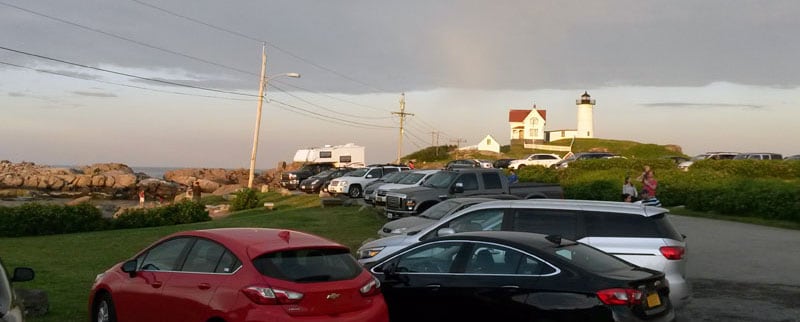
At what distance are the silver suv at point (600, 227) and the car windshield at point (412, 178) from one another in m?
16.8

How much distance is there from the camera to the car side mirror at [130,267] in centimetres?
799

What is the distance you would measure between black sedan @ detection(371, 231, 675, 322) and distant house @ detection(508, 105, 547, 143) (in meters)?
99.6

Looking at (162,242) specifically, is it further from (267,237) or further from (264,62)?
(264,62)

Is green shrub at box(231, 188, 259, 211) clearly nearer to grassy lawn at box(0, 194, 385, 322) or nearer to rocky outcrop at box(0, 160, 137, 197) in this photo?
grassy lawn at box(0, 194, 385, 322)

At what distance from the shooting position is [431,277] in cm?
798

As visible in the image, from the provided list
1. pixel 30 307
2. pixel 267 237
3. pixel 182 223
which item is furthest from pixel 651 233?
pixel 182 223

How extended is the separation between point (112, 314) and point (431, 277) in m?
3.65

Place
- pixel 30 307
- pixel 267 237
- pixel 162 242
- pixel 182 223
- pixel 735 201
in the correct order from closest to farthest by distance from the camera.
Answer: pixel 267 237 < pixel 162 242 < pixel 30 307 < pixel 735 201 < pixel 182 223

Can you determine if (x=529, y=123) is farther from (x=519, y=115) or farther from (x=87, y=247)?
(x=87, y=247)

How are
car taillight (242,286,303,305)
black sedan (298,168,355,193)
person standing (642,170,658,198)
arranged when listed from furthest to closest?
black sedan (298,168,355,193) → person standing (642,170,658,198) → car taillight (242,286,303,305)

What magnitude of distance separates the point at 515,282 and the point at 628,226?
316cm

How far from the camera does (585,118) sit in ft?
359

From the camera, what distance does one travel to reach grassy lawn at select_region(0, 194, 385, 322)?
11.1 meters

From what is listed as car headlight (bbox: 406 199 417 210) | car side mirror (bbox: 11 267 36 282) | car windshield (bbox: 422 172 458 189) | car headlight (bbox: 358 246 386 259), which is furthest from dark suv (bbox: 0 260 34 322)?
car windshield (bbox: 422 172 458 189)
